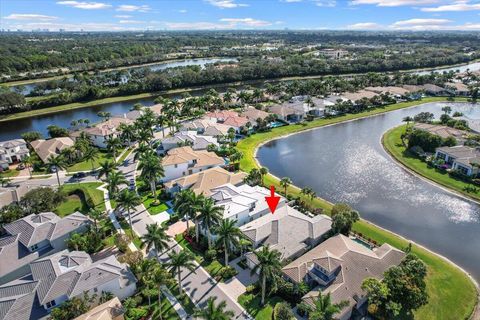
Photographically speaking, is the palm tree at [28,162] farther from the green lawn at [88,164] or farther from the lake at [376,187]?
the lake at [376,187]

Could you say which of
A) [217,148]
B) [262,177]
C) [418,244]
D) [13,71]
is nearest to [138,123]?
[217,148]

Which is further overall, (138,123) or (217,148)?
(138,123)

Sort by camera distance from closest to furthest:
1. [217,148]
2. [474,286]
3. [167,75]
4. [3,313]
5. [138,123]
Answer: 1. [3,313]
2. [474,286]
3. [217,148]
4. [138,123]
5. [167,75]

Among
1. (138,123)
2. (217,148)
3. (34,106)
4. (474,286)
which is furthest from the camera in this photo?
(34,106)

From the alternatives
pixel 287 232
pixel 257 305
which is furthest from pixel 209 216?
pixel 257 305

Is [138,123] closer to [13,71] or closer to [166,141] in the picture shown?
[166,141]

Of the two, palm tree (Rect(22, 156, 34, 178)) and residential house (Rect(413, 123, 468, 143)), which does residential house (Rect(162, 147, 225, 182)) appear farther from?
residential house (Rect(413, 123, 468, 143))

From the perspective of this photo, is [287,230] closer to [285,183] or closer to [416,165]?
[285,183]

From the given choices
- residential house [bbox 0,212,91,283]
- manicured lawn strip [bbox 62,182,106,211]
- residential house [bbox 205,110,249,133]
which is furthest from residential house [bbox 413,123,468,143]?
residential house [bbox 0,212,91,283]
